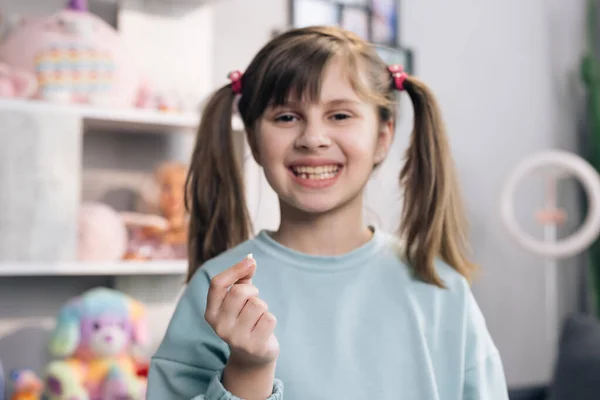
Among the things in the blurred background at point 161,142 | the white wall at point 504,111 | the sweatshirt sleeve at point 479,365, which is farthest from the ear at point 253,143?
the white wall at point 504,111

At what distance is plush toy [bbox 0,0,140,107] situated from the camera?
167cm

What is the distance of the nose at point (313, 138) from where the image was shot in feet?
2.71

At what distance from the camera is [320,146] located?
83cm

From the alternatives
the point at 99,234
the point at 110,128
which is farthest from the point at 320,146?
the point at 110,128

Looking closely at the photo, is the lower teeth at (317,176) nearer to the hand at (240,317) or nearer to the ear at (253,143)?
the ear at (253,143)

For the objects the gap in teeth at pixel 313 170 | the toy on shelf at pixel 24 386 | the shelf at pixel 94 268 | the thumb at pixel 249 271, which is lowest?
the toy on shelf at pixel 24 386

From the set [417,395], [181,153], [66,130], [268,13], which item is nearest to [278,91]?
[417,395]

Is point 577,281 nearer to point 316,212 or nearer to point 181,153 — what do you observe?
point 181,153

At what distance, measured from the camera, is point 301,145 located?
2.73ft

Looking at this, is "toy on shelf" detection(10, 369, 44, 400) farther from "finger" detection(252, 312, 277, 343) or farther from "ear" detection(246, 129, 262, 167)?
"finger" detection(252, 312, 277, 343)

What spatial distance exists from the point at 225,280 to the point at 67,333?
1.02 m

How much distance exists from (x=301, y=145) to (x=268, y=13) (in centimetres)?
143

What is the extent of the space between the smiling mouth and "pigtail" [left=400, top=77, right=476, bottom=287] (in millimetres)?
147

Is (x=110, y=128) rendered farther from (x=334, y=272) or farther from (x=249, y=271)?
(x=249, y=271)
